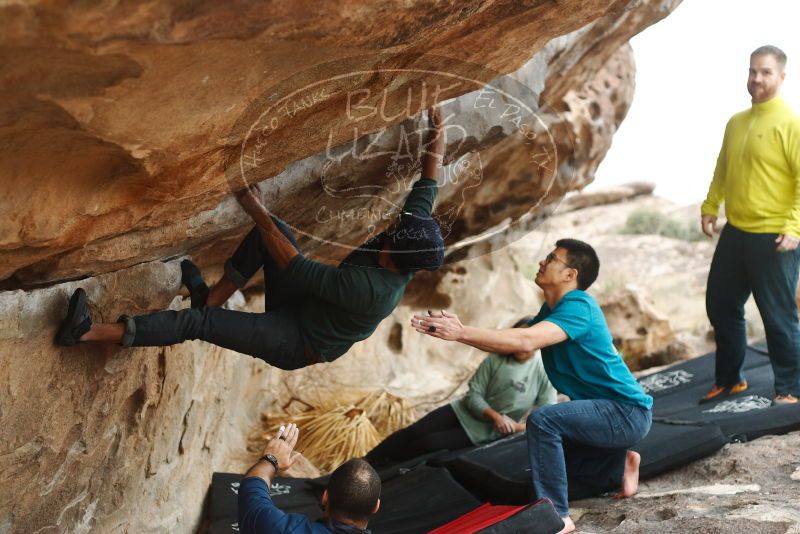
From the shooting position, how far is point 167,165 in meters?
2.75

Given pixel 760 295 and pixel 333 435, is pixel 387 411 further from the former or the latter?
pixel 760 295

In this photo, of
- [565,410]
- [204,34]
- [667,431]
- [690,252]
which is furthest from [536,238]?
[204,34]

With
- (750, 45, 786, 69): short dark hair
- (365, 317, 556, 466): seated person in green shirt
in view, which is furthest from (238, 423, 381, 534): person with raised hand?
(750, 45, 786, 69): short dark hair

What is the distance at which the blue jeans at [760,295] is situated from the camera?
16.5 feet

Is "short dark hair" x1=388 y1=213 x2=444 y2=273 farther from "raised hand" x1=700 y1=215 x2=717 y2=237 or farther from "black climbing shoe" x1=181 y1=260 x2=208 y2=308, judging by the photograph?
"raised hand" x1=700 y1=215 x2=717 y2=237

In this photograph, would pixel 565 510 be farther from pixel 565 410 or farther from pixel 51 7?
pixel 51 7

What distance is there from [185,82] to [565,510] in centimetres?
258

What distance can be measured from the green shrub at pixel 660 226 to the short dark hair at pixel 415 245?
11229 mm

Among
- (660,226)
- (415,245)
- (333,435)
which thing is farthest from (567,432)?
(660,226)

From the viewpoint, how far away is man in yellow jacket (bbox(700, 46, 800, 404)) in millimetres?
4965

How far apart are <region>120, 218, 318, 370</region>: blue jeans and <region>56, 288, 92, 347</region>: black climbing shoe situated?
0.18 metres

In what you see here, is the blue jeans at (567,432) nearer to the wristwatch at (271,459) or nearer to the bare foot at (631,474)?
the bare foot at (631,474)

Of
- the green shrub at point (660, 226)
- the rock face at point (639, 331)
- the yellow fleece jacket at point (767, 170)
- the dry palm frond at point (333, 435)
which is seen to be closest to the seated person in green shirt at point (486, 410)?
the dry palm frond at point (333, 435)

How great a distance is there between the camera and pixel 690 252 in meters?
13.3
